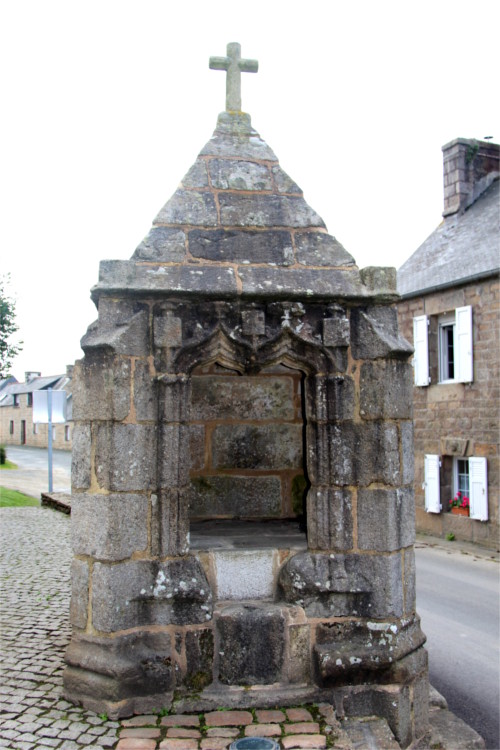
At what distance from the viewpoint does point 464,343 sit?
43.3 feet

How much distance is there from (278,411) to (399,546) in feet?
5.30

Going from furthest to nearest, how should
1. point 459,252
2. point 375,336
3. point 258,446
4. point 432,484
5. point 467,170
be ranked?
point 467,170 → point 459,252 → point 432,484 → point 258,446 → point 375,336

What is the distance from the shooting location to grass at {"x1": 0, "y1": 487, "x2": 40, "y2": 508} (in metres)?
14.9

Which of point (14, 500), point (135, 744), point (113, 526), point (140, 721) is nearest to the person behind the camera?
point (135, 744)

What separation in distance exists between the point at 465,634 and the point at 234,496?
3.38 metres

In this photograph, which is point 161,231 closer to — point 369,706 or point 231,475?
point 231,475

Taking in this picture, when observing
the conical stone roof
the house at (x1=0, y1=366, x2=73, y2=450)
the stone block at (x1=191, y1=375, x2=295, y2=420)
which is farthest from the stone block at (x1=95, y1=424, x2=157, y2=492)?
the house at (x1=0, y1=366, x2=73, y2=450)

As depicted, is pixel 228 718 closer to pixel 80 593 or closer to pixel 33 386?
pixel 80 593

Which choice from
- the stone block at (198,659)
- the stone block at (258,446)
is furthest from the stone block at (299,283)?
the stone block at (198,659)

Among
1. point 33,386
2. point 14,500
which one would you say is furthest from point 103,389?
point 33,386

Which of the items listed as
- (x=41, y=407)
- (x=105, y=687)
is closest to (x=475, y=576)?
(x=105, y=687)

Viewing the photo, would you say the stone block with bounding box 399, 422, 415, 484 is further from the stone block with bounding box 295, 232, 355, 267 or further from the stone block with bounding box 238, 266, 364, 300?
the stone block with bounding box 295, 232, 355, 267

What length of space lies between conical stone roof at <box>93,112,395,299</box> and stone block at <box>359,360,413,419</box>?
1.32 feet

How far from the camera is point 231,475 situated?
16.9 ft
